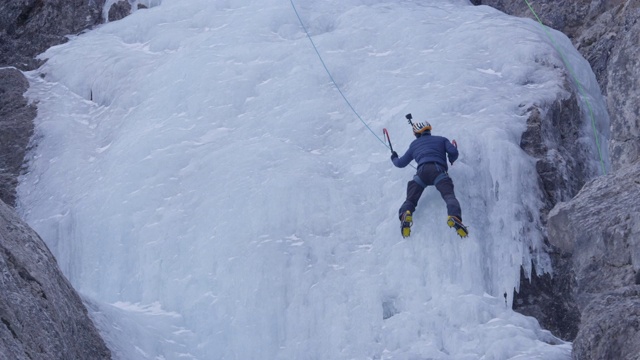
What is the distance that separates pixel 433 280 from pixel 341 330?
115cm

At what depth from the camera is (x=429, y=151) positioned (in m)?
10.9

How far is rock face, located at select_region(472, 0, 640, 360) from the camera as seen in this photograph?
26.2ft

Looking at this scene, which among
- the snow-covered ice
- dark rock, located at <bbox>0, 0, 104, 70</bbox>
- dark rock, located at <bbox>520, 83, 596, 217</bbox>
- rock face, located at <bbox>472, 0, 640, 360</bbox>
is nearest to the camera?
rock face, located at <bbox>472, 0, 640, 360</bbox>

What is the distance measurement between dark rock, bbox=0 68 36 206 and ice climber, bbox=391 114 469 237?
6.35 meters

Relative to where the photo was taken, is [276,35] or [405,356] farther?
[276,35]

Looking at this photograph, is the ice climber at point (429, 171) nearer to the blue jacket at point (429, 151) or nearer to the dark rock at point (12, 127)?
the blue jacket at point (429, 151)

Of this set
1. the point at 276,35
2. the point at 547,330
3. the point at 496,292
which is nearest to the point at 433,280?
the point at 496,292

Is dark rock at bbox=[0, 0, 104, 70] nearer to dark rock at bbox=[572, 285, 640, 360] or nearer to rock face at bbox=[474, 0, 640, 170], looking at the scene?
rock face at bbox=[474, 0, 640, 170]

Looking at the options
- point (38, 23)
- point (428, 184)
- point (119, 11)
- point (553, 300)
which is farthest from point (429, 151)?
point (38, 23)

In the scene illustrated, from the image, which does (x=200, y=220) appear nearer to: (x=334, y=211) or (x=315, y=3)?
(x=334, y=211)

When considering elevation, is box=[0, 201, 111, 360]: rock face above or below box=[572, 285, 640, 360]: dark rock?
below

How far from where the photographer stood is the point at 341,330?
405 inches

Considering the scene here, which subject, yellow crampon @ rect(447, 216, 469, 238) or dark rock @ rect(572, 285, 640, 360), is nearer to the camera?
dark rock @ rect(572, 285, 640, 360)

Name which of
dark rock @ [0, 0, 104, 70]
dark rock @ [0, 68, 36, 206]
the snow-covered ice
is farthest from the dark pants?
dark rock @ [0, 0, 104, 70]
